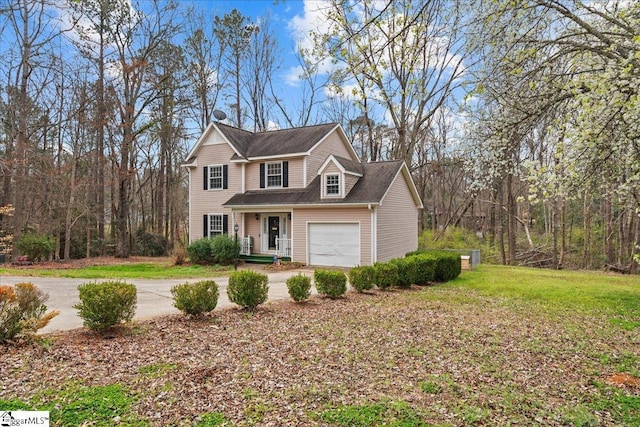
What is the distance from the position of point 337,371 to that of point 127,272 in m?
13.0

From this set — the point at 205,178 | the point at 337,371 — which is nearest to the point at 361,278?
the point at 337,371

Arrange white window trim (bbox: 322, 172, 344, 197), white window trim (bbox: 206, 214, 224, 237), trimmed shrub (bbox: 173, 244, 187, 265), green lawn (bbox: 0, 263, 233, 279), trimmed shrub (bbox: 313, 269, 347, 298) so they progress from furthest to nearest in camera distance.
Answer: white window trim (bbox: 206, 214, 224, 237) → trimmed shrub (bbox: 173, 244, 187, 265) → white window trim (bbox: 322, 172, 344, 197) → green lawn (bbox: 0, 263, 233, 279) → trimmed shrub (bbox: 313, 269, 347, 298)

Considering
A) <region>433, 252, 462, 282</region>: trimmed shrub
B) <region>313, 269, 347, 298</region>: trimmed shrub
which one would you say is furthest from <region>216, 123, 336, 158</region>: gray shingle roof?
<region>313, 269, 347, 298</region>: trimmed shrub

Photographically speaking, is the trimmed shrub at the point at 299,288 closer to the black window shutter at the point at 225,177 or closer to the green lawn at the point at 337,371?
the green lawn at the point at 337,371

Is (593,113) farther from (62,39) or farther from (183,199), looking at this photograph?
(183,199)

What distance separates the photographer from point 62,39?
18.4 meters

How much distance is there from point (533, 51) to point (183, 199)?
28909mm

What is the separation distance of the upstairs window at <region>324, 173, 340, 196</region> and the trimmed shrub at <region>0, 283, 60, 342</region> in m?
12.1

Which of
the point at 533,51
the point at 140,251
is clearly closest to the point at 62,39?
the point at 140,251

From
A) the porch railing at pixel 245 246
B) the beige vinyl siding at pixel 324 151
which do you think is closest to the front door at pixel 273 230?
the porch railing at pixel 245 246

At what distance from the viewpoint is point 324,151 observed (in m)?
19.1

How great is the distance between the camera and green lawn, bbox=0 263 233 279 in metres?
13.4

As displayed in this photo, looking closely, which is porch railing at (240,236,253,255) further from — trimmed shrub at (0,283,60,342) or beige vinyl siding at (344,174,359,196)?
trimmed shrub at (0,283,60,342)

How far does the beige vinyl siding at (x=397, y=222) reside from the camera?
16.4 meters
